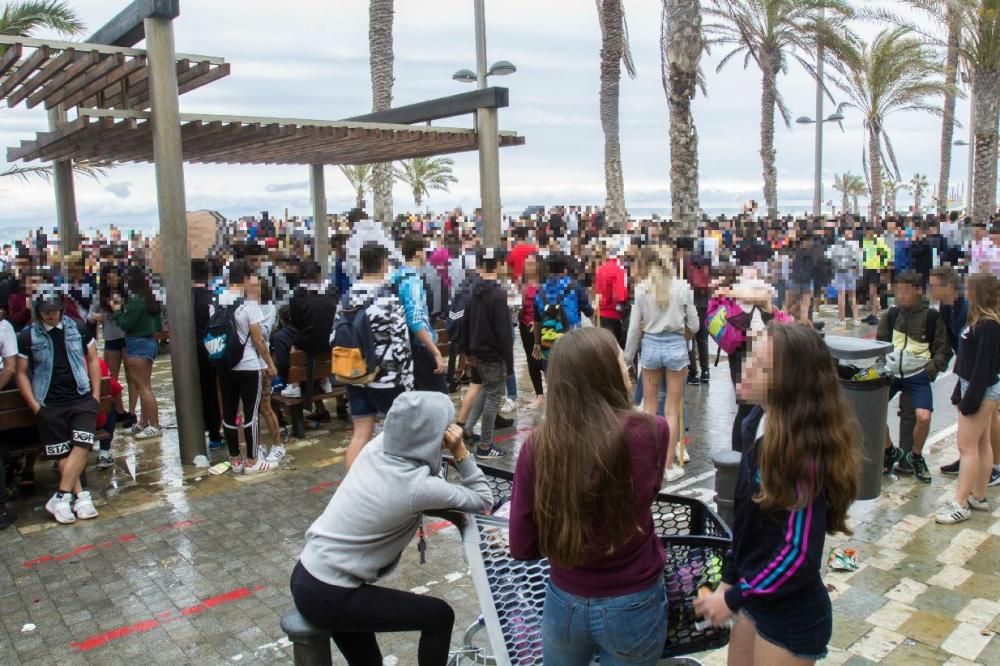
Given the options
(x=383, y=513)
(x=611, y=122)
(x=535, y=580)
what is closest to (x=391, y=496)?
(x=383, y=513)

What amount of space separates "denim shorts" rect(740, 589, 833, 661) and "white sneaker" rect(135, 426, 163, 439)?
23.4 ft

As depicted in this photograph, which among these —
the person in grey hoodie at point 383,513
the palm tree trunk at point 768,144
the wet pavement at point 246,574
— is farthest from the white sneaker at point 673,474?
the palm tree trunk at point 768,144

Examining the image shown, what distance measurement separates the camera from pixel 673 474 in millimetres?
→ 6672

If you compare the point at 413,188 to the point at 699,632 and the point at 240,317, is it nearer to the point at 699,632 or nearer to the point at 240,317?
the point at 240,317

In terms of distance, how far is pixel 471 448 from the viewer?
7.73 metres

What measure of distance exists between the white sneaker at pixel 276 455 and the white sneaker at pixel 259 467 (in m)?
0.05

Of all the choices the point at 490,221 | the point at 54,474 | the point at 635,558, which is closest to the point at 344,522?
the point at 635,558

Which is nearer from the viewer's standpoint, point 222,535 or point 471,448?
point 222,535

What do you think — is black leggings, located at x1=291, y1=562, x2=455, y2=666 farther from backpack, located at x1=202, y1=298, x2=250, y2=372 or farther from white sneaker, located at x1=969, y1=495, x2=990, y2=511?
white sneaker, located at x1=969, y1=495, x2=990, y2=511

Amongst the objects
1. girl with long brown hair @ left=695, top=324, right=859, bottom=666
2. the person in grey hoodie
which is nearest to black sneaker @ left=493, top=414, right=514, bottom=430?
the person in grey hoodie

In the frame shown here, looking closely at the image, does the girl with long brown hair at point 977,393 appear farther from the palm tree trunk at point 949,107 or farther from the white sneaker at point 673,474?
the palm tree trunk at point 949,107

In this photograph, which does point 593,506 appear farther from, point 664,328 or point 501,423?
point 501,423

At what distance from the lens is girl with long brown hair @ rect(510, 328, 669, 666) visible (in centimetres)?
236

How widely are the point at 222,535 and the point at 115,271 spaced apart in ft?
14.7
